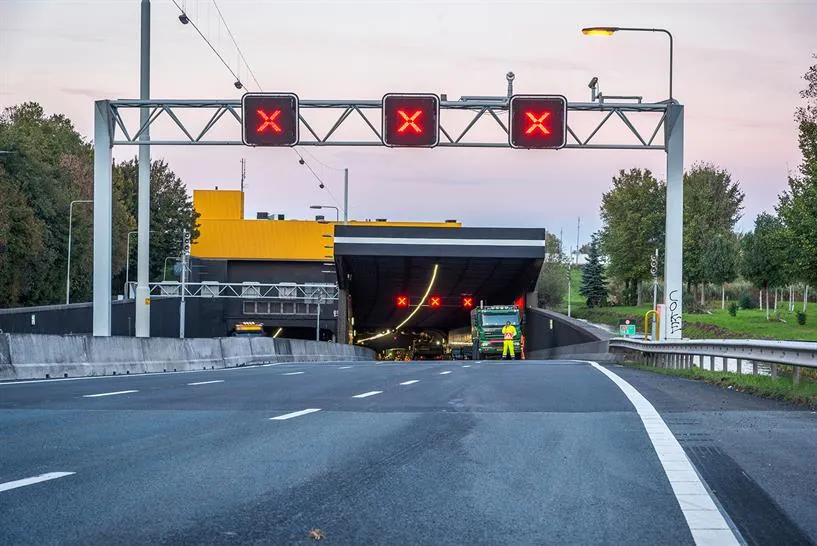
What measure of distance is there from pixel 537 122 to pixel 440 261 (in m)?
36.3

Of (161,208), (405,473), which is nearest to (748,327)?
(405,473)

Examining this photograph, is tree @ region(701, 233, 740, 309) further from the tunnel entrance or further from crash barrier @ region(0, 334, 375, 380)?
crash barrier @ region(0, 334, 375, 380)

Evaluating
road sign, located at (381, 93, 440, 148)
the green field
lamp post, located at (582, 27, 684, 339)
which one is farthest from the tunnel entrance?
road sign, located at (381, 93, 440, 148)

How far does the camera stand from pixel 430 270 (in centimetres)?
7050

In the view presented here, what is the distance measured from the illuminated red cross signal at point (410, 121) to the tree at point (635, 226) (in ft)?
223

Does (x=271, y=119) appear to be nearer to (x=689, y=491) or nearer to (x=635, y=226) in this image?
(x=689, y=491)

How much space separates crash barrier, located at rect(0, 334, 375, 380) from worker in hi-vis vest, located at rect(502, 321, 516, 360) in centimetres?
2038

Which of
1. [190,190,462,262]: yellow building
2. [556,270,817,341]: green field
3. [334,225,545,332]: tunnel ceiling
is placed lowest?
[556,270,817,341]: green field

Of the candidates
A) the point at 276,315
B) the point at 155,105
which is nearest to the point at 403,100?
the point at 155,105

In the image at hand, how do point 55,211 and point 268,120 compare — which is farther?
point 55,211

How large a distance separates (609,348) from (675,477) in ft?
127

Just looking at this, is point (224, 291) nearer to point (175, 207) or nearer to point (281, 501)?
point (175, 207)

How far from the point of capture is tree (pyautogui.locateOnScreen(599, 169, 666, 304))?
9794cm

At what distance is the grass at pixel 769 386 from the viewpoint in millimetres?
14750
